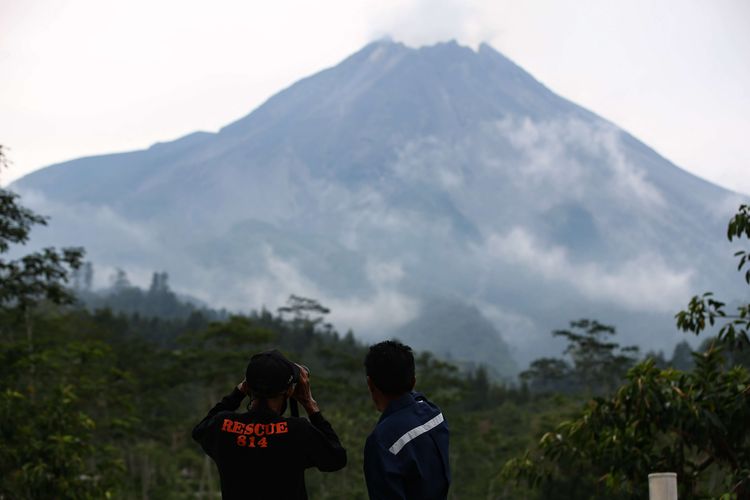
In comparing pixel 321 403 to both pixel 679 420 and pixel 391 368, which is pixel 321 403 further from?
→ pixel 391 368

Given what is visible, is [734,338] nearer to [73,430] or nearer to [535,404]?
[73,430]

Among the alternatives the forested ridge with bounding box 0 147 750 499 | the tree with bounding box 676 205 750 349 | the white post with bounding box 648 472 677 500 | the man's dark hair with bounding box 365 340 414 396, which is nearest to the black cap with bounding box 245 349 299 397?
the man's dark hair with bounding box 365 340 414 396

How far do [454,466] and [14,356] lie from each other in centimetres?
2719

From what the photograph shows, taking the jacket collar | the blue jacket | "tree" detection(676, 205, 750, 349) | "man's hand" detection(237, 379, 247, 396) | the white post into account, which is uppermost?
"tree" detection(676, 205, 750, 349)

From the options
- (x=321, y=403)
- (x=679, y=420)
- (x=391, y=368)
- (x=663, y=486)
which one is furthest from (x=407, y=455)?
(x=321, y=403)

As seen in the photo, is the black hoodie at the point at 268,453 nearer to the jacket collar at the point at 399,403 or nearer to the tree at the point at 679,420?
the jacket collar at the point at 399,403

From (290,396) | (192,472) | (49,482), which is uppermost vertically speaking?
(290,396)

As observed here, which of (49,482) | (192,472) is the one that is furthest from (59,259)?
(192,472)

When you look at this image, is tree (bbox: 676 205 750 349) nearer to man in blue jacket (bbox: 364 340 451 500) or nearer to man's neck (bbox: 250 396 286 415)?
man in blue jacket (bbox: 364 340 451 500)

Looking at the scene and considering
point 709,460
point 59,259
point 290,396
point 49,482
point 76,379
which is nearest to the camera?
point 290,396

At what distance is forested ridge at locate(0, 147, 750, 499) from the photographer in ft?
19.7

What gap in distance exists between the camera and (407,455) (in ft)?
11.4

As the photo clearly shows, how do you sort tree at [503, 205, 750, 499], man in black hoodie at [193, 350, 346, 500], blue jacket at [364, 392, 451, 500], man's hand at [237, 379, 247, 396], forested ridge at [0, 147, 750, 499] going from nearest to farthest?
blue jacket at [364, 392, 451, 500] < man in black hoodie at [193, 350, 346, 500] < man's hand at [237, 379, 247, 396] < tree at [503, 205, 750, 499] < forested ridge at [0, 147, 750, 499]

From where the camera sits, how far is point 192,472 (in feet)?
130
